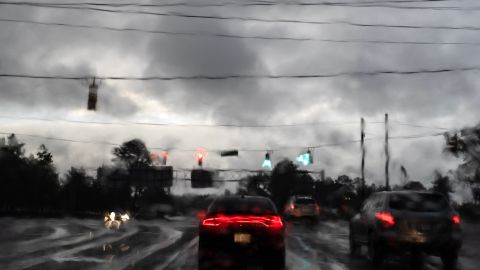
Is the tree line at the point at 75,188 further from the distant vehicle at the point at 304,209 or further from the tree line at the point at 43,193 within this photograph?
the distant vehicle at the point at 304,209

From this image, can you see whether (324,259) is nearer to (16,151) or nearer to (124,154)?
(16,151)

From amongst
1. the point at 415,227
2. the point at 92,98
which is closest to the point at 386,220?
the point at 415,227

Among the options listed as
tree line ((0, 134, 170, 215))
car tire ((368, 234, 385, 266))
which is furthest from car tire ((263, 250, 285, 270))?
tree line ((0, 134, 170, 215))

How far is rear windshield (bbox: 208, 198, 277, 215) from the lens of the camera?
457 inches

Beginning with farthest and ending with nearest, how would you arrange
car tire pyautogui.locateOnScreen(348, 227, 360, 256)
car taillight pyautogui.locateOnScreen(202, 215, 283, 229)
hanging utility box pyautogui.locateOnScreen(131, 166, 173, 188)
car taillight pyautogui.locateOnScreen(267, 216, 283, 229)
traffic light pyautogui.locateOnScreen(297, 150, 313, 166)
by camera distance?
hanging utility box pyautogui.locateOnScreen(131, 166, 173, 188) → traffic light pyautogui.locateOnScreen(297, 150, 313, 166) → car tire pyautogui.locateOnScreen(348, 227, 360, 256) → car taillight pyautogui.locateOnScreen(267, 216, 283, 229) → car taillight pyautogui.locateOnScreen(202, 215, 283, 229)

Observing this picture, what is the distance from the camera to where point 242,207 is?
1180cm

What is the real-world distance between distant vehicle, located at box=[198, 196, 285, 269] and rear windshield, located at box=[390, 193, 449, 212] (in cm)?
291

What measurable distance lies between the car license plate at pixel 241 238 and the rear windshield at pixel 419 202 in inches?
143

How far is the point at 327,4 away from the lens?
1995 cm

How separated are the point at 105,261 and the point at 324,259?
5.16m

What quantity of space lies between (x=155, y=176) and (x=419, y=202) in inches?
3048

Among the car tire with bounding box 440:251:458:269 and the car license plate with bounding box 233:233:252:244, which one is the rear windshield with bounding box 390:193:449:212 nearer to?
the car tire with bounding box 440:251:458:269

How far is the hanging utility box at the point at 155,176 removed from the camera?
84.9m

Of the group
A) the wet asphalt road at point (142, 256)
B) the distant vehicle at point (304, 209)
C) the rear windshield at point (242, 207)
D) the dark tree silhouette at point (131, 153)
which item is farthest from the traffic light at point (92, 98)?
the dark tree silhouette at point (131, 153)
